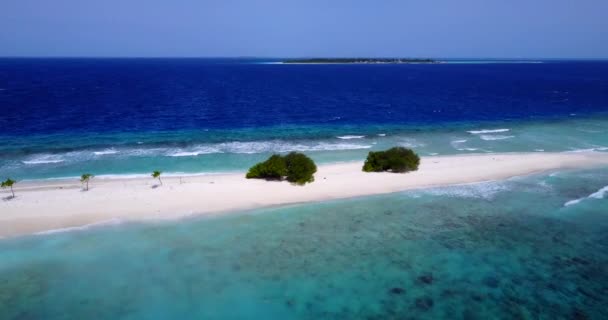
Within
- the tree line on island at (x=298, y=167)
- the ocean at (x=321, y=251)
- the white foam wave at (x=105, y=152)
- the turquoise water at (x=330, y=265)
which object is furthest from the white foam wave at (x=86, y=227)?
the white foam wave at (x=105, y=152)

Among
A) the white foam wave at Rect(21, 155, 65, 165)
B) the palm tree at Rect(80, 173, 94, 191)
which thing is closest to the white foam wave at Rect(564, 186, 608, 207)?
the palm tree at Rect(80, 173, 94, 191)

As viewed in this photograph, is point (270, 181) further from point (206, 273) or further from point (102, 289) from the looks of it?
point (102, 289)

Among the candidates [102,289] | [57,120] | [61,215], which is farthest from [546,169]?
[57,120]

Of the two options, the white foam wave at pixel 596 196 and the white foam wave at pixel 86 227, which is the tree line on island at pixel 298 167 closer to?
the white foam wave at pixel 86 227

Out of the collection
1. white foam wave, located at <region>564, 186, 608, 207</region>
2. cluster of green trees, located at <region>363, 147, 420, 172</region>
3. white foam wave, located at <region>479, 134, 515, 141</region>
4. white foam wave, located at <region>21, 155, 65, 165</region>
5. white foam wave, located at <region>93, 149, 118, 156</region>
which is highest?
white foam wave, located at <region>21, 155, 65, 165</region>

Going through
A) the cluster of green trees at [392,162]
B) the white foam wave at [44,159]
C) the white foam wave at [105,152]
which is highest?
the white foam wave at [44,159]

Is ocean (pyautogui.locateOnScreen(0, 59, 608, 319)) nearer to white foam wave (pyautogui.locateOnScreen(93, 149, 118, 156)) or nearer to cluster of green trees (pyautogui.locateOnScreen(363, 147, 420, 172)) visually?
white foam wave (pyautogui.locateOnScreen(93, 149, 118, 156))
